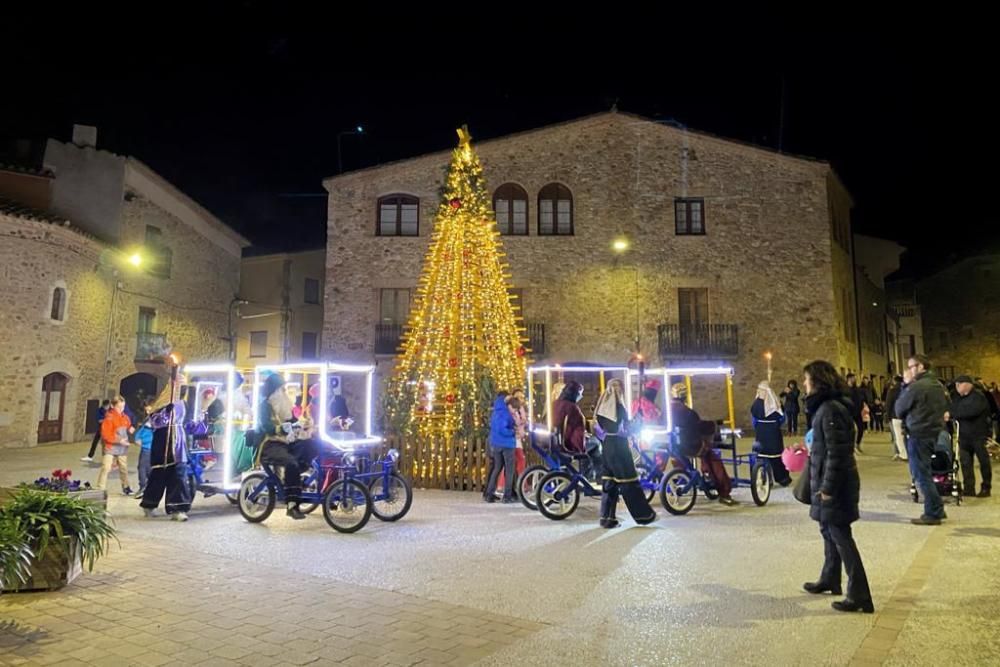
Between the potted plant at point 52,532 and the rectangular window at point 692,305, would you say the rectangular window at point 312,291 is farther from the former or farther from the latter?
the potted plant at point 52,532

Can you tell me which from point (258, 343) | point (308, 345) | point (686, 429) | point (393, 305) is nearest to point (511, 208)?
point (393, 305)

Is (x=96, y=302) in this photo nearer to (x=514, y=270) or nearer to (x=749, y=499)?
(x=514, y=270)

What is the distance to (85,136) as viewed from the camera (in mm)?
21516

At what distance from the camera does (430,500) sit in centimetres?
924

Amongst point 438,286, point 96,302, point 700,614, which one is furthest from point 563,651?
point 96,302

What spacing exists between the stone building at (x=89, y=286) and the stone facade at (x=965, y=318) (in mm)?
43518

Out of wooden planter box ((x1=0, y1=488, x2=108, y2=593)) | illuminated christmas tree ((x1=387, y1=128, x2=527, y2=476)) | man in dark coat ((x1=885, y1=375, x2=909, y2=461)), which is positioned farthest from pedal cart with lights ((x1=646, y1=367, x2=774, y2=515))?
wooden planter box ((x1=0, y1=488, x2=108, y2=593))

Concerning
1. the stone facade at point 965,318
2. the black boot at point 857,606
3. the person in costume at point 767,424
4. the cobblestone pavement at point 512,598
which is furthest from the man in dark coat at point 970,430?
the stone facade at point 965,318

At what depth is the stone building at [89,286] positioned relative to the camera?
58.1ft

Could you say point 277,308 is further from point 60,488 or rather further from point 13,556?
point 13,556

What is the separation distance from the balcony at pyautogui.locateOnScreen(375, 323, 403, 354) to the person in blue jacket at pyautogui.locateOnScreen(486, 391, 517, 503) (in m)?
14.1

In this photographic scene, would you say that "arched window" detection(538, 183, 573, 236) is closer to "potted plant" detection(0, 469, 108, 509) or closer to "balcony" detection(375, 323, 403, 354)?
"balcony" detection(375, 323, 403, 354)

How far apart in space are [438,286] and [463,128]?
10.2 feet

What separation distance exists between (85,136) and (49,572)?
70.7ft
